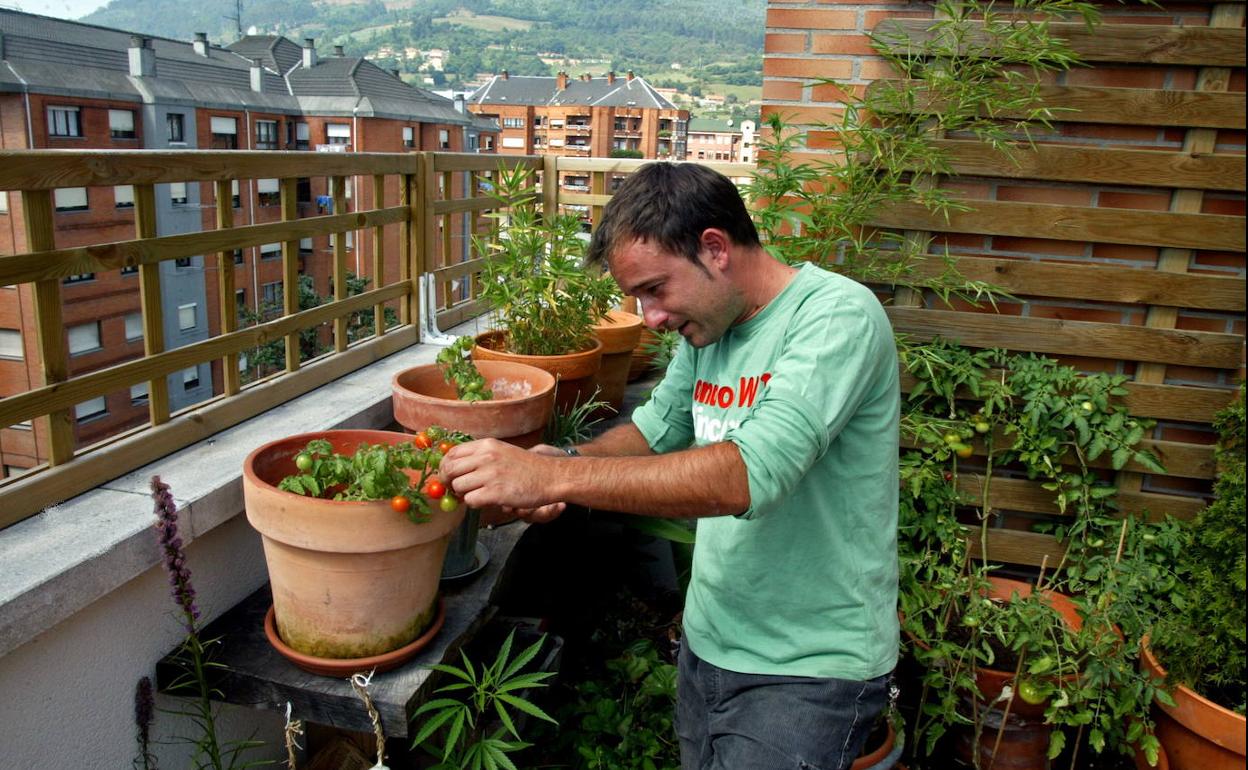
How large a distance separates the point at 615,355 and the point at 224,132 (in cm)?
4961

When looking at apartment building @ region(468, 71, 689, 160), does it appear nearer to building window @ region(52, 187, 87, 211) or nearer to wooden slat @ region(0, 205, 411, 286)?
building window @ region(52, 187, 87, 211)

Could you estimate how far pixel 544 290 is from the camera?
3020mm

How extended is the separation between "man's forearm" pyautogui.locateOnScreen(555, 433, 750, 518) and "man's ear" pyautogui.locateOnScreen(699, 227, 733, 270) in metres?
0.41

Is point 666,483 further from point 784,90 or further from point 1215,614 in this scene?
point 784,90

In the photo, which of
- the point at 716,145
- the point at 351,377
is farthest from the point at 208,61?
the point at 716,145

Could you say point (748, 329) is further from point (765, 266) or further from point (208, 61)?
point (208, 61)

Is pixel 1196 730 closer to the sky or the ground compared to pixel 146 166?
closer to the ground

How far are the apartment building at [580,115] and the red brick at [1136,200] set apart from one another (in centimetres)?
8878

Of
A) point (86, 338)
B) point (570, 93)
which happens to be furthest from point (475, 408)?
point (570, 93)

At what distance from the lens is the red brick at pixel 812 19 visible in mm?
3299

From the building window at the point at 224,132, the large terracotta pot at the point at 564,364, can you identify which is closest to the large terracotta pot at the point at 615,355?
the large terracotta pot at the point at 564,364

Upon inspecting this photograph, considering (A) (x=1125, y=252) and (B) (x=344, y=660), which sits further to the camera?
A: (A) (x=1125, y=252)

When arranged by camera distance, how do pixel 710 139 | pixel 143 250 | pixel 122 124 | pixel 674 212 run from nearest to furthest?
pixel 674 212, pixel 143 250, pixel 122 124, pixel 710 139

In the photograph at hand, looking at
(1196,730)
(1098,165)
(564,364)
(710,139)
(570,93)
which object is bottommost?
(1196,730)
